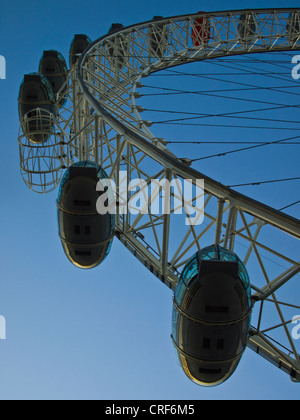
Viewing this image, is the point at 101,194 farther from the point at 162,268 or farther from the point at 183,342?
the point at 183,342

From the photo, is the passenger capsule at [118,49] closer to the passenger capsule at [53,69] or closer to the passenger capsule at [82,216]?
the passenger capsule at [53,69]

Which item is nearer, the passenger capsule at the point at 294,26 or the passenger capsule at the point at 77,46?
the passenger capsule at the point at 77,46

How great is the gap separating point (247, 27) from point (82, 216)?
71.9ft

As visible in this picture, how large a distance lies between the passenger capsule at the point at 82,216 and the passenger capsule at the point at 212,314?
3471mm

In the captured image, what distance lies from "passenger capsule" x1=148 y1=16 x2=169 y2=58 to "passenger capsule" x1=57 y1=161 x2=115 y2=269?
15.6 metres

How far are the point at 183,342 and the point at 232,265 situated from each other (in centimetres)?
184

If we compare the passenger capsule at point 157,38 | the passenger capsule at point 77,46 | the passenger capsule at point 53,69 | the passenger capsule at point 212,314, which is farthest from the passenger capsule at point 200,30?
the passenger capsule at point 212,314

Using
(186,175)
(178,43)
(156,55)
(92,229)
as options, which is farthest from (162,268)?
(178,43)

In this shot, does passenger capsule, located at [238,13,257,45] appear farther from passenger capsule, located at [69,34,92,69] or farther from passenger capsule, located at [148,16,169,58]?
passenger capsule, located at [69,34,92,69]

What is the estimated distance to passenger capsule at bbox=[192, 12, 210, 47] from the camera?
1107 inches

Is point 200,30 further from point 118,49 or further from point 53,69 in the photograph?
point 53,69

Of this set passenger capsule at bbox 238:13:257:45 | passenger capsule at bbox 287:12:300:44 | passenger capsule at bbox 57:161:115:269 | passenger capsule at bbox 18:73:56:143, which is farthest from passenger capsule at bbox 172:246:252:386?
passenger capsule at bbox 287:12:300:44

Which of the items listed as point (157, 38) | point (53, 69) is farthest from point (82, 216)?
point (157, 38)

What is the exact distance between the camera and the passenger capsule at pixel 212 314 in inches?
348
